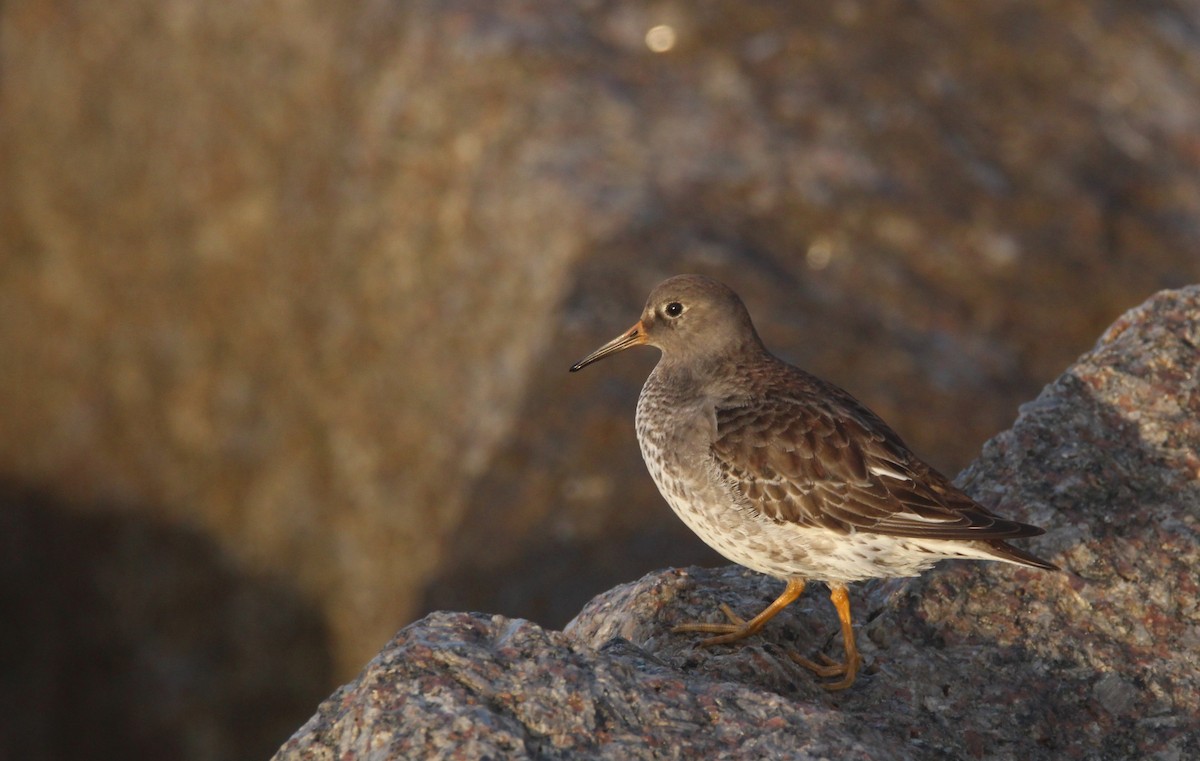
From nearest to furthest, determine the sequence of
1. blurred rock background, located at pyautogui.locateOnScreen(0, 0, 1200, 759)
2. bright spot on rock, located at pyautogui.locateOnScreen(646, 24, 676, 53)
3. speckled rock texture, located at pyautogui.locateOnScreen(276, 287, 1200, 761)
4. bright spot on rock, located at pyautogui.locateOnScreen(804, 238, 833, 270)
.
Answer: speckled rock texture, located at pyautogui.locateOnScreen(276, 287, 1200, 761) < blurred rock background, located at pyautogui.locateOnScreen(0, 0, 1200, 759) < bright spot on rock, located at pyautogui.locateOnScreen(804, 238, 833, 270) < bright spot on rock, located at pyautogui.locateOnScreen(646, 24, 676, 53)

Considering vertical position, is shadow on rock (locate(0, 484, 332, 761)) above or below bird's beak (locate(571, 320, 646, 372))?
below

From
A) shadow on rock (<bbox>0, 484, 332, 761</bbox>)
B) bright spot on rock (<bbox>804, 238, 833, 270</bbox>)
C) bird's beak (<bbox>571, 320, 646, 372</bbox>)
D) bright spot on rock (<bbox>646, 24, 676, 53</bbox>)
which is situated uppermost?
bright spot on rock (<bbox>646, 24, 676, 53</bbox>)

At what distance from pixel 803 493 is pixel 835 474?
0.20 meters

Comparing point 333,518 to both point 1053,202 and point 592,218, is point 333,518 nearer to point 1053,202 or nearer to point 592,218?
point 592,218

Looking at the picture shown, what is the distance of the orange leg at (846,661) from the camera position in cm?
652

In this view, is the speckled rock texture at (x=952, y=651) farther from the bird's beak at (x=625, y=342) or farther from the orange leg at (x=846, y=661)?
the bird's beak at (x=625, y=342)

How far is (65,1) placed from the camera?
59.1ft

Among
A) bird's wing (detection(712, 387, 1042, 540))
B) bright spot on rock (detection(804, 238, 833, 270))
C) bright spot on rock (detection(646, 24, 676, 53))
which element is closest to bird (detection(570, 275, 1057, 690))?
bird's wing (detection(712, 387, 1042, 540))

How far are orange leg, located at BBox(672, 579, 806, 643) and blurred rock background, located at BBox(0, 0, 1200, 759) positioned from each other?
16.0 ft

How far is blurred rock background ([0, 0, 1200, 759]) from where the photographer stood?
1330cm

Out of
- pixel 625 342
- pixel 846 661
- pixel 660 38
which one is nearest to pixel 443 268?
pixel 660 38

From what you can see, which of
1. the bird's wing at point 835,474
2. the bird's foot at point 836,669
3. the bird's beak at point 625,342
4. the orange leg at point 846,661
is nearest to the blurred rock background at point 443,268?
the bird's beak at point 625,342

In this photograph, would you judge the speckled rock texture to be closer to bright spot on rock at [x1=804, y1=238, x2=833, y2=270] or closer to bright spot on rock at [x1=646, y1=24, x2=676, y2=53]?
bright spot on rock at [x1=804, y1=238, x2=833, y2=270]

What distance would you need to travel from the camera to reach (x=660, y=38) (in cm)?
1537
